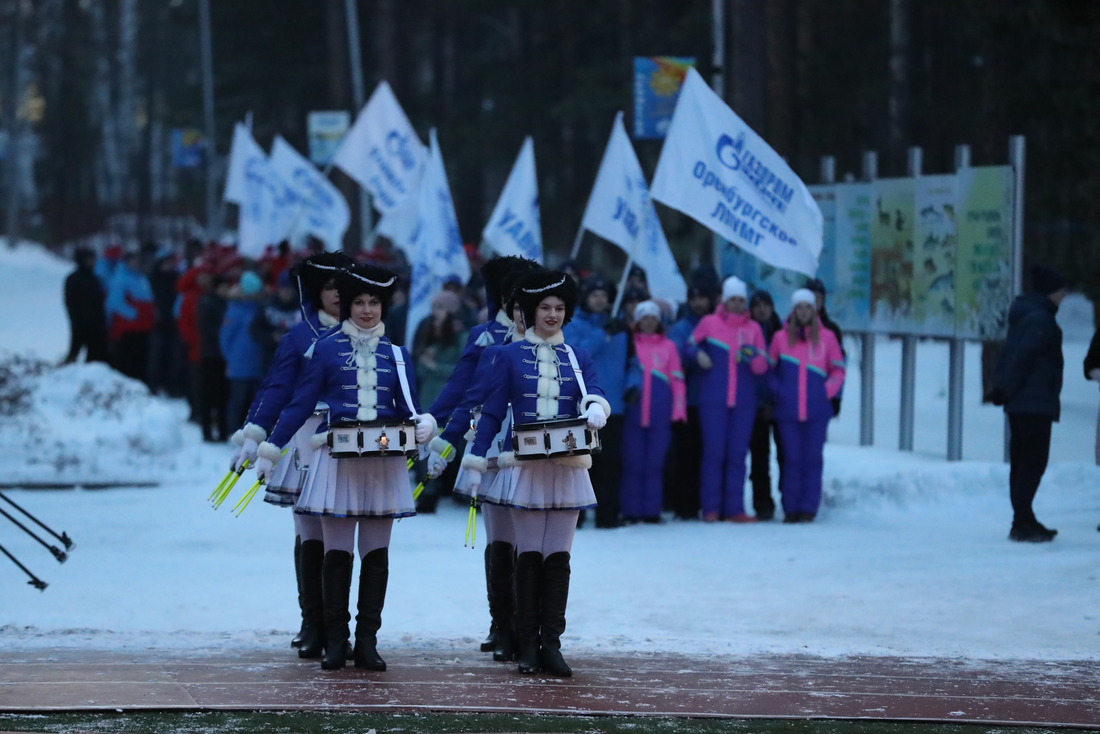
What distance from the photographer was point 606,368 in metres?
12.8

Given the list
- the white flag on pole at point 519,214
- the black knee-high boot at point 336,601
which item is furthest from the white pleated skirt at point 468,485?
the white flag on pole at point 519,214

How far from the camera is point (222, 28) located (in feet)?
153

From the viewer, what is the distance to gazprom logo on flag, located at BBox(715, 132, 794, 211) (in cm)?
1303

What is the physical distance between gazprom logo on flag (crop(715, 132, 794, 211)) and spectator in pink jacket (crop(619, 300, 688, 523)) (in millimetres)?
1169

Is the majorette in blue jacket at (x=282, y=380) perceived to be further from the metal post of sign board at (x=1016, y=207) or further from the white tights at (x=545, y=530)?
the metal post of sign board at (x=1016, y=207)

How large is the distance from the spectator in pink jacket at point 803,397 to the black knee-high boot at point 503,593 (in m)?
5.11

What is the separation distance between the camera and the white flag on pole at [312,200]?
21703 mm

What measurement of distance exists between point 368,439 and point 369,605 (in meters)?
0.79

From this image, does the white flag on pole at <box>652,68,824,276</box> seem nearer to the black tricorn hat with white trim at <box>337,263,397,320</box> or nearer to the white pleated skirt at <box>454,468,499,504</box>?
the white pleated skirt at <box>454,468,499,504</box>

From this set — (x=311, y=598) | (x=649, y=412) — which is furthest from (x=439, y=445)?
(x=649, y=412)

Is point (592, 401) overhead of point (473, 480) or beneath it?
overhead

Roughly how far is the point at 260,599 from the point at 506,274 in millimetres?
2729

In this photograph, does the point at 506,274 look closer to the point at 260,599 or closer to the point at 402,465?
the point at 402,465

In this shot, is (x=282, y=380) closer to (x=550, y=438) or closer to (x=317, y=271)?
(x=317, y=271)
